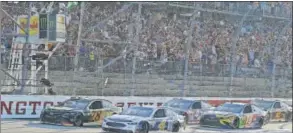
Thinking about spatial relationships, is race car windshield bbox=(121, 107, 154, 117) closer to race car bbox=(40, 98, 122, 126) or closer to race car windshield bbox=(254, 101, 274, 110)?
race car bbox=(40, 98, 122, 126)

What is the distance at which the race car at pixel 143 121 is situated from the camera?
1691 centimetres

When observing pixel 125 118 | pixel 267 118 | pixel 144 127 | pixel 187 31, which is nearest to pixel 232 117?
pixel 267 118

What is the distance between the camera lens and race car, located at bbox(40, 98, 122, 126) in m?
19.2

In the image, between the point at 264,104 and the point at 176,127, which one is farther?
the point at 264,104

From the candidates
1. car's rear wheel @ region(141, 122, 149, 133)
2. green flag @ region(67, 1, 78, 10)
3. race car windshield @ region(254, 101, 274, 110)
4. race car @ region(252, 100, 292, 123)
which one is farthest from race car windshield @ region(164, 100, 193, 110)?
car's rear wheel @ region(141, 122, 149, 133)

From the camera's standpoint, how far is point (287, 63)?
32.6 meters

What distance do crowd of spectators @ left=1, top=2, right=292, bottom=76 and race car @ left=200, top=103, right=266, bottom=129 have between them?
3978 millimetres

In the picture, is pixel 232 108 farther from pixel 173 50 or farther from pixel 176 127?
pixel 173 50

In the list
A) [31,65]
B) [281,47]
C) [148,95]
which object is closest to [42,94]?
[31,65]

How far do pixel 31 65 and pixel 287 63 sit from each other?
17022 mm

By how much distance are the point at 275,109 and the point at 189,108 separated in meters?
6.54

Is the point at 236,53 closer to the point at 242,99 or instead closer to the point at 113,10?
the point at 242,99

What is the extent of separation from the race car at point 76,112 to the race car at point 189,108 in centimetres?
402

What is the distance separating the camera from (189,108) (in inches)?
934
